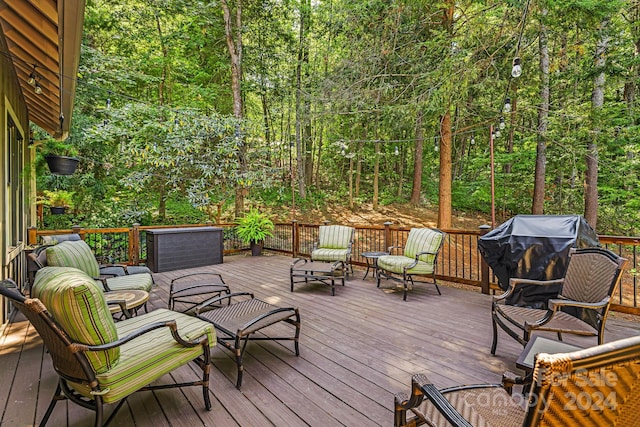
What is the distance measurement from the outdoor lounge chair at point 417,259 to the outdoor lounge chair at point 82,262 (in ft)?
10.9

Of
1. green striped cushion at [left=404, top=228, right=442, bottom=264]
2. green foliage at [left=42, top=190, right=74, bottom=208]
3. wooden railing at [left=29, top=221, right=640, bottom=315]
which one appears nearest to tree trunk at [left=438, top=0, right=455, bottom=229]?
wooden railing at [left=29, top=221, right=640, bottom=315]

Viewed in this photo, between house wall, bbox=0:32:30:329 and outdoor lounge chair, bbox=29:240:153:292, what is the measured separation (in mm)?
470

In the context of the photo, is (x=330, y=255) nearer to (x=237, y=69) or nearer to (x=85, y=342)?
(x=85, y=342)

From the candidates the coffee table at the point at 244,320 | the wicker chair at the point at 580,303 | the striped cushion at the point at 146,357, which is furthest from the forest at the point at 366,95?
the striped cushion at the point at 146,357

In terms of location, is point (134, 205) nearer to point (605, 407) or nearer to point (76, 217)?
point (76, 217)

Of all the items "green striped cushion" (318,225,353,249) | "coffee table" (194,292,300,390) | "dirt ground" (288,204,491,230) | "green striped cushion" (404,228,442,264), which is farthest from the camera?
"dirt ground" (288,204,491,230)

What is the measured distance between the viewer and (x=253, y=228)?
26.1ft

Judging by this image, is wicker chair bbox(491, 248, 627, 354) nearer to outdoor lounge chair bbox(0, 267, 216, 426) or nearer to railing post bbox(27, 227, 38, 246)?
outdoor lounge chair bbox(0, 267, 216, 426)

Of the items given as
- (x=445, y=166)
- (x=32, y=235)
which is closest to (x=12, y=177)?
(x=32, y=235)

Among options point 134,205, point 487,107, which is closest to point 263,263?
point 134,205

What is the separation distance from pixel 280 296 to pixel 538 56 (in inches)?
355

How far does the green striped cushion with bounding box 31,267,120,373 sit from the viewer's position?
4.94ft

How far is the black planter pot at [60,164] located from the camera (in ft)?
18.1

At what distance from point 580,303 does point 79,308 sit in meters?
3.25
